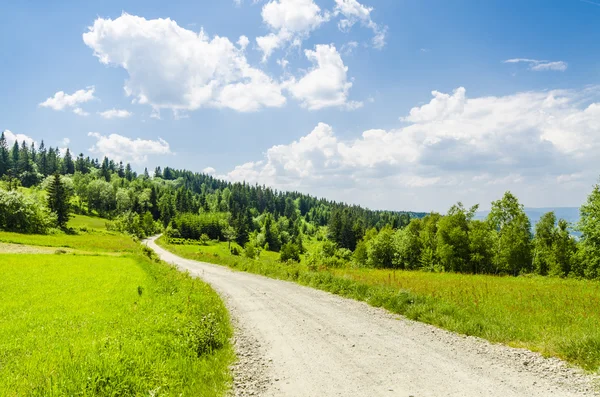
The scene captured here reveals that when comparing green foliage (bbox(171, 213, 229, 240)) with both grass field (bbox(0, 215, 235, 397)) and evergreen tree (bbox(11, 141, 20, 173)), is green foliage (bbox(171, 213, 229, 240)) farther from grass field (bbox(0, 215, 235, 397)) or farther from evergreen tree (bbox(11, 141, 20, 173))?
grass field (bbox(0, 215, 235, 397))

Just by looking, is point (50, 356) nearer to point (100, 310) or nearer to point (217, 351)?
point (217, 351)

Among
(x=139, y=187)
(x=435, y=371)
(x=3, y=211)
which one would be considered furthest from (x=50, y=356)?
(x=139, y=187)

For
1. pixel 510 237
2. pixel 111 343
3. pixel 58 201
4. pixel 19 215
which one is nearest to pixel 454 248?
pixel 510 237

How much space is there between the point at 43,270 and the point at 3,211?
67161mm

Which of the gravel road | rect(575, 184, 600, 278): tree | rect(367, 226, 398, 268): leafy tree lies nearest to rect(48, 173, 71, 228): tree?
rect(367, 226, 398, 268): leafy tree

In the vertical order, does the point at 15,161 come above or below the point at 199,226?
above

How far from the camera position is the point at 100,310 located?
14.0 m

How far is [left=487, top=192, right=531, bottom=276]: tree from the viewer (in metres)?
53.6

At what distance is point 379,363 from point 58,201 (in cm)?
12335

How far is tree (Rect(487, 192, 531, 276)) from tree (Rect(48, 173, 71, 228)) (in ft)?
381

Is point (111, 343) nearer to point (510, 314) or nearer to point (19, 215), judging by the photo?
point (510, 314)

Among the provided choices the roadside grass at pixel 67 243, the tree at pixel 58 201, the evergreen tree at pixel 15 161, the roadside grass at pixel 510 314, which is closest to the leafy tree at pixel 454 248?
the roadside grass at pixel 510 314

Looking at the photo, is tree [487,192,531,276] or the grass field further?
tree [487,192,531,276]

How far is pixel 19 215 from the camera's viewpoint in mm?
75312
